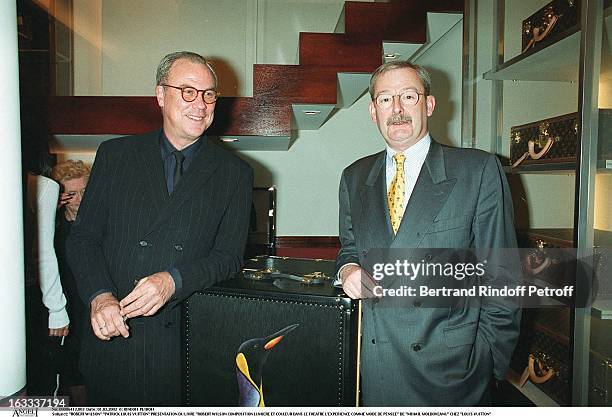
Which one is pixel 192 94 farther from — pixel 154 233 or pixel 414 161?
pixel 414 161

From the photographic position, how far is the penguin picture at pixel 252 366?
0.98 m

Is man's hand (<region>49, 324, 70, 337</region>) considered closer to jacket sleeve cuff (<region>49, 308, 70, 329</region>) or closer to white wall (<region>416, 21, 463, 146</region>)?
jacket sleeve cuff (<region>49, 308, 70, 329</region>)

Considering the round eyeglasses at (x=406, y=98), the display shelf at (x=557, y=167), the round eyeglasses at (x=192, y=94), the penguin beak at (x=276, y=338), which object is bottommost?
the penguin beak at (x=276, y=338)

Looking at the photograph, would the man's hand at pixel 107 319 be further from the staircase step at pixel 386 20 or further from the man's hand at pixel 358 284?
the staircase step at pixel 386 20

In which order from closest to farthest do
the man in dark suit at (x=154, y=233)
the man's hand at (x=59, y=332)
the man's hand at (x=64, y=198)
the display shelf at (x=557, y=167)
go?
the man in dark suit at (x=154, y=233)
the display shelf at (x=557, y=167)
the man's hand at (x=59, y=332)
the man's hand at (x=64, y=198)

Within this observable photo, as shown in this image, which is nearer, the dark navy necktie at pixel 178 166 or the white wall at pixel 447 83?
the dark navy necktie at pixel 178 166

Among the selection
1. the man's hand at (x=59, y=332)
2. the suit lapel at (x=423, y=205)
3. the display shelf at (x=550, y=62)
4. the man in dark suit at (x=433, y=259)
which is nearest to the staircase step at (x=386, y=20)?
the display shelf at (x=550, y=62)

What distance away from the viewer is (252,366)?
0.99 metres

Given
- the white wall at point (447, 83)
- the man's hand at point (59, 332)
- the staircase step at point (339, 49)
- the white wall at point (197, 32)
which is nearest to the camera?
the man's hand at point (59, 332)

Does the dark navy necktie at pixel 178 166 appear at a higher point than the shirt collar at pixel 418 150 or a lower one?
lower

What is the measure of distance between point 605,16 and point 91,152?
197 cm

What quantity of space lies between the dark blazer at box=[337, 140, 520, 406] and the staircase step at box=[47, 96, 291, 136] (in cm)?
83

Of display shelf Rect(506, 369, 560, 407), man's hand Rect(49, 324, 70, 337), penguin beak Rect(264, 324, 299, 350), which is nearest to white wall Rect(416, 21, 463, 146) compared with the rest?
display shelf Rect(506, 369, 560, 407)

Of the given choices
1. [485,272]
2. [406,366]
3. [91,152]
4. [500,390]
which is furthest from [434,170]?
[91,152]
